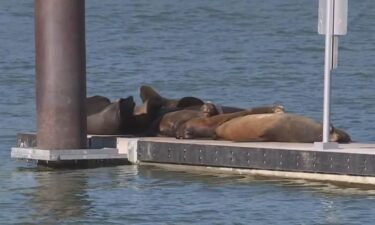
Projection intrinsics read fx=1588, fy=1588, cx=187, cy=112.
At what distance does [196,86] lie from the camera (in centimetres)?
2459

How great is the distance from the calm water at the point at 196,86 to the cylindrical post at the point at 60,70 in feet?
1.45

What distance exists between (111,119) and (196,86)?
9.50 meters

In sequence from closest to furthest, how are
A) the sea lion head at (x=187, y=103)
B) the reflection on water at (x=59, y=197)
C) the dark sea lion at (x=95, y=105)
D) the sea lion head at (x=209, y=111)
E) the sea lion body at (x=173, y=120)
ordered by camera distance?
the reflection on water at (x=59, y=197) < the sea lion head at (x=209, y=111) < the sea lion body at (x=173, y=120) < the dark sea lion at (x=95, y=105) < the sea lion head at (x=187, y=103)

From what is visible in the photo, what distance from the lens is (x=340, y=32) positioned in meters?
13.2

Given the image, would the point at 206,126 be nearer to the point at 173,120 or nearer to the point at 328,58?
the point at 173,120

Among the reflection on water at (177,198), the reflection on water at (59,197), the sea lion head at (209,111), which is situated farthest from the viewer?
the sea lion head at (209,111)

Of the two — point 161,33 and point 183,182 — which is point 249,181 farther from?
point 161,33

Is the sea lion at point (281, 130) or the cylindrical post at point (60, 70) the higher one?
the cylindrical post at point (60, 70)

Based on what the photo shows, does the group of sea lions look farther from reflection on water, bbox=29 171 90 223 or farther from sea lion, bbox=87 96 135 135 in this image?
reflection on water, bbox=29 171 90 223

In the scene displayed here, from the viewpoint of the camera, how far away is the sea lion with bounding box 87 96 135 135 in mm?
15102

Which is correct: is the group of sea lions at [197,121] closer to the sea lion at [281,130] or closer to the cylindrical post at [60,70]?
the sea lion at [281,130]

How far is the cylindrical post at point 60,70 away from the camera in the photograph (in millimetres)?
13906

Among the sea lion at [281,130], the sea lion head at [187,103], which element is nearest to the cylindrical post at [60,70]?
the sea lion at [281,130]

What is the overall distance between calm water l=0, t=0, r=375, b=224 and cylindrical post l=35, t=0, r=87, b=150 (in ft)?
1.45
